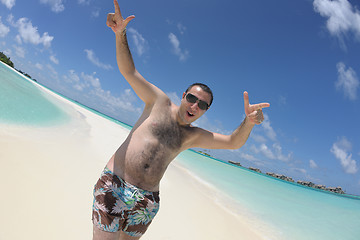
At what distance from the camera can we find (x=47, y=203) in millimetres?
3123

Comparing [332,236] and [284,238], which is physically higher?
[332,236]

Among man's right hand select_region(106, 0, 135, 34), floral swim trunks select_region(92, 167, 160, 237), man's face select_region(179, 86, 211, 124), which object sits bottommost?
floral swim trunks select_region(92, 167, 160, 237)

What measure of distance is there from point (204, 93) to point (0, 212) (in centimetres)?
274

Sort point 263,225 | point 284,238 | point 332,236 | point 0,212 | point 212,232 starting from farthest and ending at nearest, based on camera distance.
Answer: point 332,236
point 263,225
point 284,238
point 212,232
point 0,212

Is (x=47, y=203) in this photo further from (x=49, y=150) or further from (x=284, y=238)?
(x=284, y=238)

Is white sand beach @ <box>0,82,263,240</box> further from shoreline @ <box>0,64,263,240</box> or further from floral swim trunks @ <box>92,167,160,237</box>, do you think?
floral swim trunks @ <box>92,167,160,237</box>

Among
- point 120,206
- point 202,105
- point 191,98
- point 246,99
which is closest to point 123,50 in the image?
point 191,98

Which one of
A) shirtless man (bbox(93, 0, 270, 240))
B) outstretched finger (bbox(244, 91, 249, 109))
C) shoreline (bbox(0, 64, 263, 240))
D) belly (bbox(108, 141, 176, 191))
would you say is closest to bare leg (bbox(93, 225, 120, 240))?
shirtless man (bbox(93, 0, 270, 240))

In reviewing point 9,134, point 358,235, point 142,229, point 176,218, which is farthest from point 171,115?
point 358,235

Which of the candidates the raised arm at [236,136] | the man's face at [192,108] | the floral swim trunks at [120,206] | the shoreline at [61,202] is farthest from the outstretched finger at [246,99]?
the shoreline at [61,202]

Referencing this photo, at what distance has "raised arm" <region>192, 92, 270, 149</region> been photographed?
2254mm

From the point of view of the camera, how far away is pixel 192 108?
1.97 meters

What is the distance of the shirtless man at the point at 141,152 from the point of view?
1.63 meters

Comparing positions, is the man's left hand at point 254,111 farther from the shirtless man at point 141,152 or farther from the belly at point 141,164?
the belly at point 141,164
